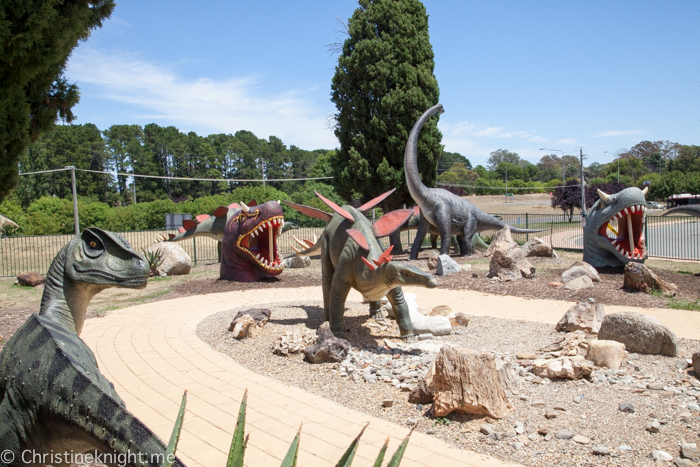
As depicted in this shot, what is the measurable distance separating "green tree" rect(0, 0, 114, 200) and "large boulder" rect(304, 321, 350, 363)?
3.92 meters

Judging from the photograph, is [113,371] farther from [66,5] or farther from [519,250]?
[519,250]

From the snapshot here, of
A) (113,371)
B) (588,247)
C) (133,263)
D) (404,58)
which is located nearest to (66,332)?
(133,263)

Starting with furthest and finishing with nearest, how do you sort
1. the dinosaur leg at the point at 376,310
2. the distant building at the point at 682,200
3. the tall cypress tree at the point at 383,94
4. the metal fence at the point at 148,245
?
the distant building at the point at 682,200
the tall cypress tree at the point at 383,94
the metal fence at the point at 148,245
the dinosaur leg at the point at 376,310

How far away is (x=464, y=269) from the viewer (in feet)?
40.8

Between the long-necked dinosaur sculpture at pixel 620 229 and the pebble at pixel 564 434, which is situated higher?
the long-necked dinosaur sculpture at pixel 620 229

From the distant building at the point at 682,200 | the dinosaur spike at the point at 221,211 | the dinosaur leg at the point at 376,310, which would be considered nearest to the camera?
the dinosaur leg at the point at 376,310

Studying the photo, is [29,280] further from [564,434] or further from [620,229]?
[620,229]

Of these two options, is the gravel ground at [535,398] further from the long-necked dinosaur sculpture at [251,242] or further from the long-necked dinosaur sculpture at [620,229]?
the long-necked dinosaur sculpture at [620,229]

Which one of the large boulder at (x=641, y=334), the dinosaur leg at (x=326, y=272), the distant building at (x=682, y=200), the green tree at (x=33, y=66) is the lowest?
the large boulder at (x=641, y=334)

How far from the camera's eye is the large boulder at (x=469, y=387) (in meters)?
3.91

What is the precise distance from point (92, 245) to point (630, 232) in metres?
11.4

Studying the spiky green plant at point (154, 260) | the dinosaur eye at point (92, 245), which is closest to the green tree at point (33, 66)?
the dinosaur eye at point (92, 245)

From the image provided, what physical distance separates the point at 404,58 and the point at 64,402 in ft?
59.7

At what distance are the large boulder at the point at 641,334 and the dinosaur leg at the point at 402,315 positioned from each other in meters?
2.27
